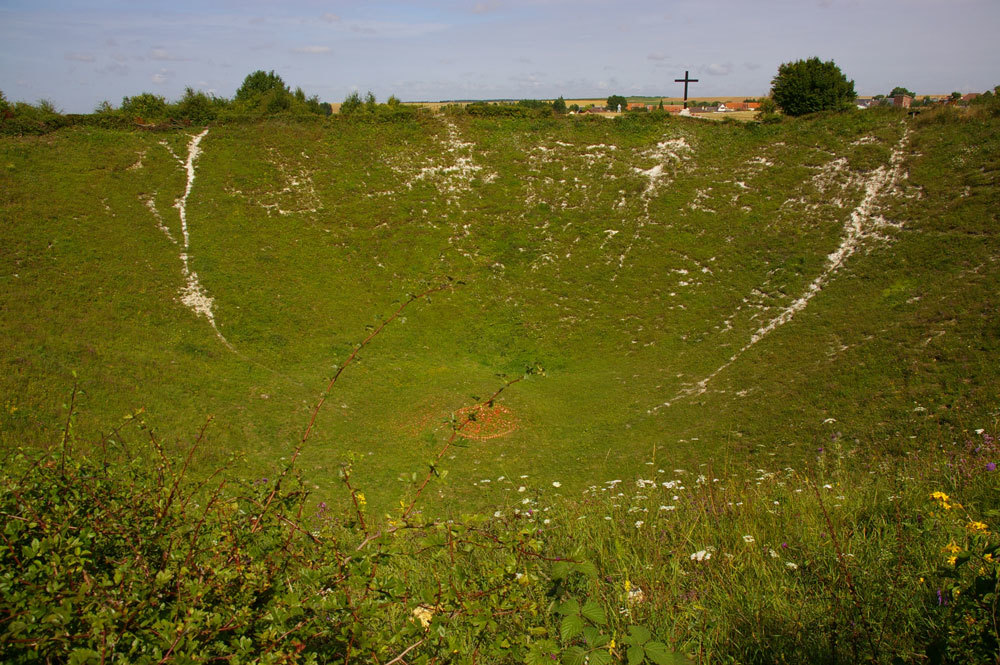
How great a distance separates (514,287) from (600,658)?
18.8 m

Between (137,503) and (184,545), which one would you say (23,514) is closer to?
(137,503)

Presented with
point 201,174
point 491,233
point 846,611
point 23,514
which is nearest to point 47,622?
point 23,514

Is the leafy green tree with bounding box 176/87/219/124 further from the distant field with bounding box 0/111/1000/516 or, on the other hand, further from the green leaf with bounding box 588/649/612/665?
the green leaf with bounding box 588/649/612/665

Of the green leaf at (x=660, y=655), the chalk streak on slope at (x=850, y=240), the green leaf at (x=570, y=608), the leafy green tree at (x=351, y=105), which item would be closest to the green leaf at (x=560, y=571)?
the green leaf at (x=570, y=608)

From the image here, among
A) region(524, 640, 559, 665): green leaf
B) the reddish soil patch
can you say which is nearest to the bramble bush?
region(524, 640, 559, 665): green leaf

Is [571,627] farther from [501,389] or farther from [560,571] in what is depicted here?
[501,389]

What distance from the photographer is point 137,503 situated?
3.24 metres

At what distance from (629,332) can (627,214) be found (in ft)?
21.7

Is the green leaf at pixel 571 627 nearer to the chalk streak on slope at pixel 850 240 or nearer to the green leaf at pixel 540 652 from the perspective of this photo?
the green leaf at pixel 540 652

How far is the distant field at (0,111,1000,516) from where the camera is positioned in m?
13.1

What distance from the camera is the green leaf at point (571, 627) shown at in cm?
242

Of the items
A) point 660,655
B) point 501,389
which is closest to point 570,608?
point 660,655

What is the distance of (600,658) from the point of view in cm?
235

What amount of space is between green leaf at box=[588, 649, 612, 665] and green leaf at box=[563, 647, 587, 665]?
0.07 metres
